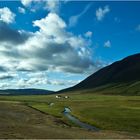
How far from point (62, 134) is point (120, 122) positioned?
23.7 meters

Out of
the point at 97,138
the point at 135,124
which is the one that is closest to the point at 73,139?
the point at 97,138

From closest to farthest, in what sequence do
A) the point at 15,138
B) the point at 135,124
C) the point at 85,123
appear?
the point at 15,138, the point at 135,124, the point at 85,123

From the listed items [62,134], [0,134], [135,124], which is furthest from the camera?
[135,124]

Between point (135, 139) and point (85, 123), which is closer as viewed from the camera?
point (135, 139)

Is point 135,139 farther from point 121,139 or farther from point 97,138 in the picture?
point 97,138

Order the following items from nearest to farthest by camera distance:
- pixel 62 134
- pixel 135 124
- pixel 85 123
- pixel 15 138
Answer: pixel 15 138 < pixel 62 134 < pixel 135 124 < pixel 85 123

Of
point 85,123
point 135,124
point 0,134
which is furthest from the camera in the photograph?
point 85,123

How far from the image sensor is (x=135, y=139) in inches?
1873

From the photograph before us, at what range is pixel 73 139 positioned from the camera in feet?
148

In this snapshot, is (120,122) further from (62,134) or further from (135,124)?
(62,134)

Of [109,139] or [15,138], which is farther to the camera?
[109,139]

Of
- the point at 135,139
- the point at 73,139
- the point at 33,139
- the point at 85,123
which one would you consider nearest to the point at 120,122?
the point at 85,123

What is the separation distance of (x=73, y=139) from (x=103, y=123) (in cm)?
2595

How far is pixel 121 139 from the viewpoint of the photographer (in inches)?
1849
